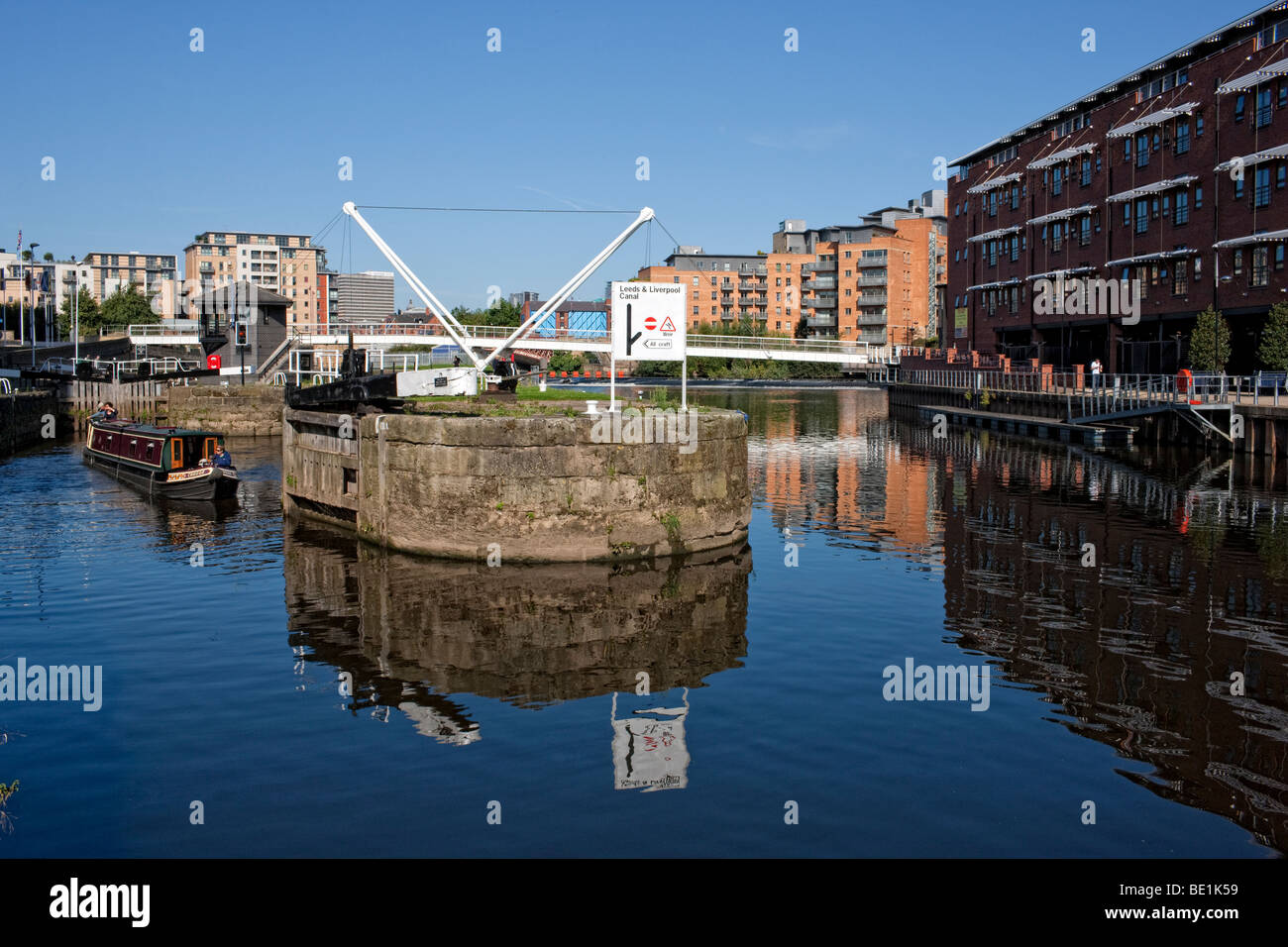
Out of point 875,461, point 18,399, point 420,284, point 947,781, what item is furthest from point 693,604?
point 18,399

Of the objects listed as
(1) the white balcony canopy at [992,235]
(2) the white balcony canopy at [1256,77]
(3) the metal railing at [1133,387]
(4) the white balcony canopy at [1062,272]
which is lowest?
(3) the metal railing at [1133,387]

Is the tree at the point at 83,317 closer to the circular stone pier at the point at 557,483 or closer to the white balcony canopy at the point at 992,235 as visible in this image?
the white balcony canopy at the point at 992,235

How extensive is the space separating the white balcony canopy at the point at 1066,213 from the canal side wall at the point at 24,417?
248 feet

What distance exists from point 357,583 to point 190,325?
128m

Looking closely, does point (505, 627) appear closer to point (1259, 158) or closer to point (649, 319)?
point (649, 319)

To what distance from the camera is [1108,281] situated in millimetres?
79938

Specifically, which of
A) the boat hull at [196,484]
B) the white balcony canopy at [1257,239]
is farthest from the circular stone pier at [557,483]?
the white balcony canopy at [1257,239]

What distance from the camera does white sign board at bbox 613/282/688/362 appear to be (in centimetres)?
3073

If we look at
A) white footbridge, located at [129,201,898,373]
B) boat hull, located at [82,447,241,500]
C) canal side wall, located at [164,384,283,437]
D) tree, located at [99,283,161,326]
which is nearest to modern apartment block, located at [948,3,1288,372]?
white footbridge, located at [129,201,898,373]

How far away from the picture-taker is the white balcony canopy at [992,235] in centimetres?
9788

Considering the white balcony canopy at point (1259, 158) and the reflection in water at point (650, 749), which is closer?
the reflection in water at point (650, 749)

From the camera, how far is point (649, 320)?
101 feet

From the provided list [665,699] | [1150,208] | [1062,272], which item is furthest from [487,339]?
[665,699]
